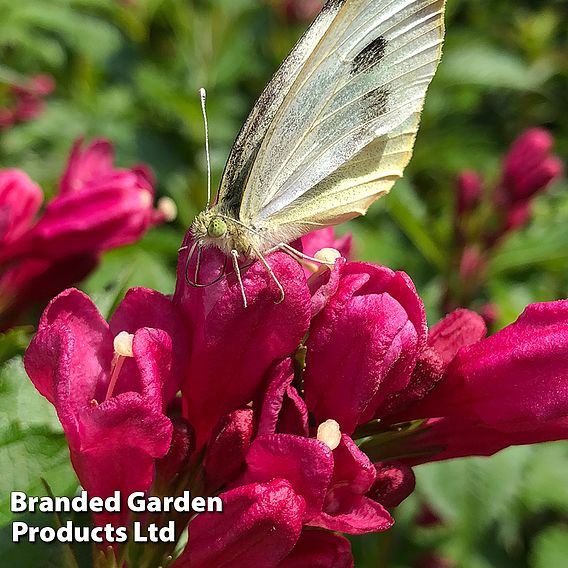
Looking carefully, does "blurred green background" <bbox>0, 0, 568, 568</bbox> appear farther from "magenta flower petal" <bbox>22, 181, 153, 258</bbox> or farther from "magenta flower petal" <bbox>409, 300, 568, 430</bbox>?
"magenta flower petal" <bbox>409, 300, 568, 430</bbox>

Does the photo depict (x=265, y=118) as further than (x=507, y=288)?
No

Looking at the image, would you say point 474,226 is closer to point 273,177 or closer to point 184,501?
point 273,177

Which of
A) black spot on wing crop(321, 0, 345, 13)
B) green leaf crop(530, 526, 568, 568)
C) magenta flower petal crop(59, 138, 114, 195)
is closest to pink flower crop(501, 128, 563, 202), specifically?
green leaf crop(530, 526, 568, 568)

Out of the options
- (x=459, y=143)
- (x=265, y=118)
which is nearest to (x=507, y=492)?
(x=265, y=118)

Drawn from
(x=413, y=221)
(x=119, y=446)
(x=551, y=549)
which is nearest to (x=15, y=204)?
(x=119, y=446)

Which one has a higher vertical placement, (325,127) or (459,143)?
(459,143)

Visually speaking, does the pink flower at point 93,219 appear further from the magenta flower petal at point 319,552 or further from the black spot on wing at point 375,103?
the magenta flower petal at point 319,552
